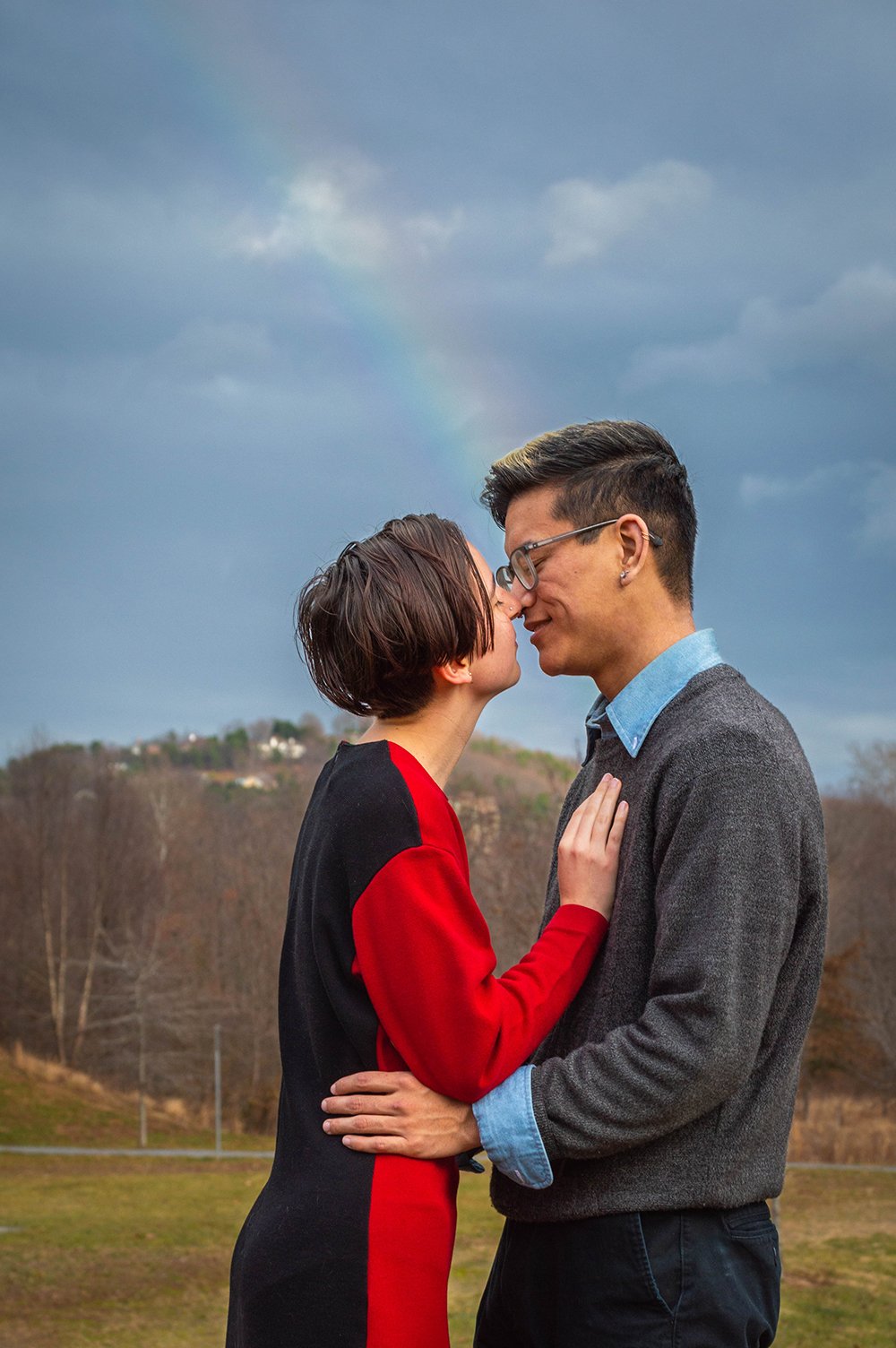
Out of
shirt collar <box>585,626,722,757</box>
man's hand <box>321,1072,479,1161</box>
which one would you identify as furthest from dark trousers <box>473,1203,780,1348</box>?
shirt collar <box>585,626,722,757</box>

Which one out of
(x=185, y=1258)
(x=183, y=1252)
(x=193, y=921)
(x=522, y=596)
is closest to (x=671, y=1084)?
(x=522, y=596)

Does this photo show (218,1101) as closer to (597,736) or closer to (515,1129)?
(597,736)

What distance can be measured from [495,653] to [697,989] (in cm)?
66

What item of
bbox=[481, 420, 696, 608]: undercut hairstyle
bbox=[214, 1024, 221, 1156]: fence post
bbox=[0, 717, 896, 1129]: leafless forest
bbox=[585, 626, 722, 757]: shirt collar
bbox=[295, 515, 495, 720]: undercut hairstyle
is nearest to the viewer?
bbox=[295, 515, 495, 720]: undercut hairstyle

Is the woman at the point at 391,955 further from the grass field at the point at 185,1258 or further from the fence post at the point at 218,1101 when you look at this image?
the fence post at the point at 218,1101

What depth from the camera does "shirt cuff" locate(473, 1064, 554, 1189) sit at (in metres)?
2.03

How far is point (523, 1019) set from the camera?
2.05 metres

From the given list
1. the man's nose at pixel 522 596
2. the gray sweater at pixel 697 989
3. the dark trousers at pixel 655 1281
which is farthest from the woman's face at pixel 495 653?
the dark trousers at pixel 655 1281

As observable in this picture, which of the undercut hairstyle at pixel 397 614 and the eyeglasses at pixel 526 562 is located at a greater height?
the eyeglasses at pixel 526 562

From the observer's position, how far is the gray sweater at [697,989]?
78.2 inches

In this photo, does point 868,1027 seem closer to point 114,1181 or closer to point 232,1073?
point 232,1073

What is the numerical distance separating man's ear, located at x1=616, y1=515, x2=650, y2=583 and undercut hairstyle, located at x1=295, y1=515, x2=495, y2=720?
0.38 m

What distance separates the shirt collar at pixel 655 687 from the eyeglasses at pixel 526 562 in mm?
220

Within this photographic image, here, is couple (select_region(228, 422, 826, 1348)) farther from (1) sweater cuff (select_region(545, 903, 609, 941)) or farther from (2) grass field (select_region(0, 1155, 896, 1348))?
(2) grass field (select_region(0, 1155, 896, 1348))
